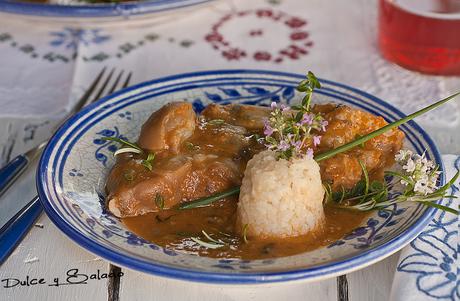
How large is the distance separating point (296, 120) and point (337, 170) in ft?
0.80

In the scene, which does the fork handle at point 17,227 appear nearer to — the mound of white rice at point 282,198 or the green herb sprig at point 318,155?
the green herb sprig at point 318,155

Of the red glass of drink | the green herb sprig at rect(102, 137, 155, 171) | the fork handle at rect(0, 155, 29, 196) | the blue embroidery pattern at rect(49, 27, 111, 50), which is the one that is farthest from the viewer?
the blue embroidery pattern at rect(49, 27, 111, 50)

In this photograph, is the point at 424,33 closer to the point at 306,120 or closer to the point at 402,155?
the point at 402,155

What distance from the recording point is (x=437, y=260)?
235 centimetres

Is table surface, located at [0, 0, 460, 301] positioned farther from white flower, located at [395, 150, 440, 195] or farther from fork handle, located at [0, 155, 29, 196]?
white flower, located at [395, 150, 440, 195]

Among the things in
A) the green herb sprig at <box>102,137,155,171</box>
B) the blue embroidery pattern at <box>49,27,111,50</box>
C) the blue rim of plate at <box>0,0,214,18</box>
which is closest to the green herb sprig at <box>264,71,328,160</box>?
the green herb sprig at <box>102,137,155,171</box>

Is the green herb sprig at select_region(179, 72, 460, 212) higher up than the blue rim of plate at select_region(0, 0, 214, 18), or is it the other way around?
the blue rim of plate at select_region(0, 0, 214, 18)

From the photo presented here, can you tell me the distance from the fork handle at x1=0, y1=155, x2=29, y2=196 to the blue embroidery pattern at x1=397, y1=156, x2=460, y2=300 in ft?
4.66

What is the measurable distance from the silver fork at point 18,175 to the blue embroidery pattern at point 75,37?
0.37 m

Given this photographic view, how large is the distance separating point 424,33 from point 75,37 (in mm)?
1779

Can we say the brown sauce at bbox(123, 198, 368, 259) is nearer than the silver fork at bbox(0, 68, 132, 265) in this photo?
Yes

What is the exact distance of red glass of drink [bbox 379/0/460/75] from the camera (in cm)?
346

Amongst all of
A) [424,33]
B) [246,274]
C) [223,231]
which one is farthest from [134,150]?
[424,33]

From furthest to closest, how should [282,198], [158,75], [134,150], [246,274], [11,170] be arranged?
[158,75], [11,170], [134,150], [282,198], [246,274]
